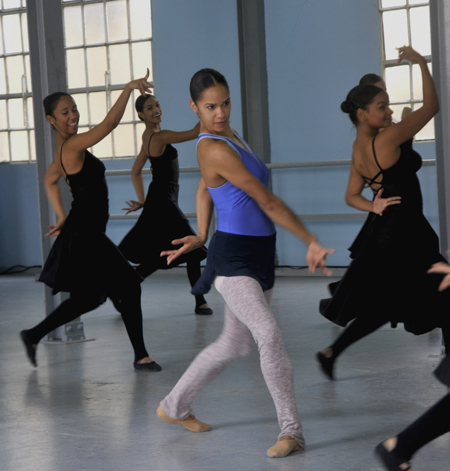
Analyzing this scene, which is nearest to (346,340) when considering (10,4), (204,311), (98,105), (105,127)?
(105,127)

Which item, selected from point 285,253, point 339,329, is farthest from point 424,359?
point 285,253

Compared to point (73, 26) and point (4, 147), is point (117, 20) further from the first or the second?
point (4, 147)

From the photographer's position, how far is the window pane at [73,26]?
33.1 feet

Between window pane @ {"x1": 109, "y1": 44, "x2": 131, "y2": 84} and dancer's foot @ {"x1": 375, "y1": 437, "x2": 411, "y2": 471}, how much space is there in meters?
7.82

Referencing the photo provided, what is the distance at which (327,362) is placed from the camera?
13.5 ft

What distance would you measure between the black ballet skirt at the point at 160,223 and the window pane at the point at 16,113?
469cm

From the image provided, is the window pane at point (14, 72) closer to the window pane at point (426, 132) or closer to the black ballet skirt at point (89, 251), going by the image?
the window pane at point (426, 132)

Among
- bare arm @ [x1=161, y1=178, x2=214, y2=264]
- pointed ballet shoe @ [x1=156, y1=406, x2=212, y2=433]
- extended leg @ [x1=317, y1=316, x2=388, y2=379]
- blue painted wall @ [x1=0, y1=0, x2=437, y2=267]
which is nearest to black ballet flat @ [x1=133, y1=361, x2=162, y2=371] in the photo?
extended leg @ [x1=317, y1=316, x2=388, y2=379]

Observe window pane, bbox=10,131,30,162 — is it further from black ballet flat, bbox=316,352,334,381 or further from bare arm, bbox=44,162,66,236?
black ballet flat, bbox=316,352,334,381

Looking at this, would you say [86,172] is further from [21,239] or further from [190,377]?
[21,239]

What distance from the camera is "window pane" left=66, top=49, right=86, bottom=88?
10.1 meters

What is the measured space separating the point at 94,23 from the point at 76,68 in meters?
0.58

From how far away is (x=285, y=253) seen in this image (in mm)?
8969

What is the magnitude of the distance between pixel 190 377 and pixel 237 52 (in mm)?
6234
